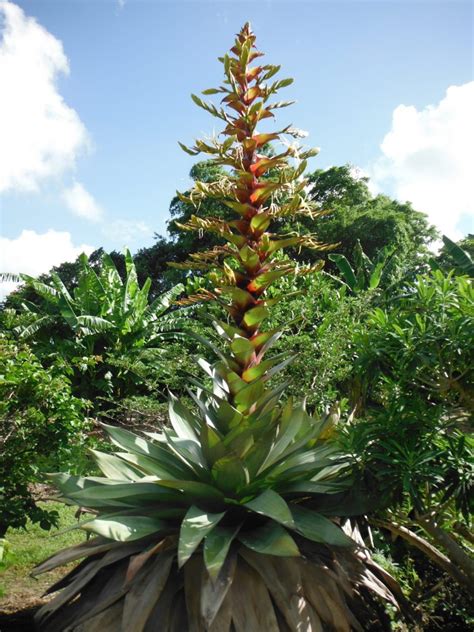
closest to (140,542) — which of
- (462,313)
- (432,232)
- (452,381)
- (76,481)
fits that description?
(76,481)

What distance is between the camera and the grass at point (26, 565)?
4.20 m

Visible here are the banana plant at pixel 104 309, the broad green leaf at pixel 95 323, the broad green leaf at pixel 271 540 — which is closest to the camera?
the broad green leaf at pixel 271 540

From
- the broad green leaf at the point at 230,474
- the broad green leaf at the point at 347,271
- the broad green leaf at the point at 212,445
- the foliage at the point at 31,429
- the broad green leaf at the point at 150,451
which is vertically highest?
the broad green leaf at the point at 347,271

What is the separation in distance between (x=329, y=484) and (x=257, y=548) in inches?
26.7

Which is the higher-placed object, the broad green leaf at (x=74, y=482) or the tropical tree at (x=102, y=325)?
the tropical tree at (x=102, y=325)

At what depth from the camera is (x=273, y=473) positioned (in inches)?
A: 138

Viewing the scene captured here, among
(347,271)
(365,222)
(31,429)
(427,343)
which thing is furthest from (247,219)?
(365,222)

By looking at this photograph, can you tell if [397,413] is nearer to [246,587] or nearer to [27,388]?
[246,587]

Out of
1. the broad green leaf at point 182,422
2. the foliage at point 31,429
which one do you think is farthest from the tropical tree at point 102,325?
the broad green leaf at point 182,422

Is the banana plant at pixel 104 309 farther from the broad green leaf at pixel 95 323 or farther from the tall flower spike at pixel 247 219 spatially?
the tall flower spike at pixel 247 219

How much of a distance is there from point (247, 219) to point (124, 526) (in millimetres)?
2060

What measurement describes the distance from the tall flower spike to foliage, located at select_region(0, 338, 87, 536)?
2194 mm

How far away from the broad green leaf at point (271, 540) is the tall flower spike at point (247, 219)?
0.76 m

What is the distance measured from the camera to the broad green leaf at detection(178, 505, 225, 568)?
8.77 feet
